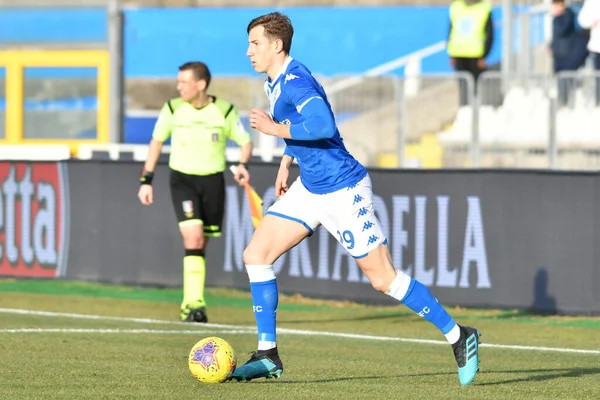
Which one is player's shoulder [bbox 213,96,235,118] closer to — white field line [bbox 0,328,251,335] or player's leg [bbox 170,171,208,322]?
player's leg [bbox 170,171,208,322]

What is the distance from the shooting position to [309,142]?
9.23m

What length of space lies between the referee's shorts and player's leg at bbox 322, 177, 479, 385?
4499mm

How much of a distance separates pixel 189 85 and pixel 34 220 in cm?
479

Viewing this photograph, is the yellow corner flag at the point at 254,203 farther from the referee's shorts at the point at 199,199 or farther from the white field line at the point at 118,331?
the white field line at the point at 118,331

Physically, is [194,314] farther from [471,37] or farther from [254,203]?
[471,37]

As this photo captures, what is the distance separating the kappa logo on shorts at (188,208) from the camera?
13.7 m

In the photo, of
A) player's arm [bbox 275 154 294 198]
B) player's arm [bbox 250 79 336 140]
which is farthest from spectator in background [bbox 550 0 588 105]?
player's arm [bbox 250 79 336 140]

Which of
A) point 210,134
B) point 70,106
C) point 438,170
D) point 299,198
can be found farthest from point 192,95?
point 70,106

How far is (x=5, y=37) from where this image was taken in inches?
930

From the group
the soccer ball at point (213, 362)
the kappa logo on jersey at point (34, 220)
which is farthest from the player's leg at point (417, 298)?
the kappa logo on jersey at point (34, 220)

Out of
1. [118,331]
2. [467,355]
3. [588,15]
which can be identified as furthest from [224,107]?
[588,15]

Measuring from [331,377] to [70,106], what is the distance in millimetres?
14397

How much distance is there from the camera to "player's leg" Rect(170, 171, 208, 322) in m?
13.5

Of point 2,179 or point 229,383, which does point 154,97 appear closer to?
point 2,179
